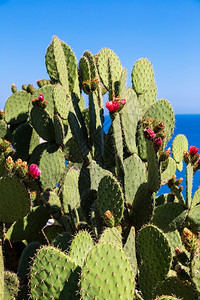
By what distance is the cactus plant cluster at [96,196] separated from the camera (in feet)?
4.62

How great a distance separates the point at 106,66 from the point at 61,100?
1.49ft

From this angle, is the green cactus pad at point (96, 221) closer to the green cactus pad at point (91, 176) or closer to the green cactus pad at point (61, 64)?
the green cactus pad at point (91, 176)

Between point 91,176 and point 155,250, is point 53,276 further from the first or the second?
point 91,176

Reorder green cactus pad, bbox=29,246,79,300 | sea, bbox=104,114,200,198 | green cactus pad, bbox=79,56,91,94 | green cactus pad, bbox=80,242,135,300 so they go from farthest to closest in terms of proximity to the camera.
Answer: sea, bbox=104,114,200,198 → green cactus pad, bbox=79,56,91,94 → green cactus pad, bbox=29,246,79,300 → green cactus pad, bbox=80,242,135,300

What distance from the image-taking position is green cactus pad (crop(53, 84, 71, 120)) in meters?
2.54

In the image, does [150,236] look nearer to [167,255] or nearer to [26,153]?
[167,255]

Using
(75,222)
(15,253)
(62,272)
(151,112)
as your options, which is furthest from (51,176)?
(62,272)

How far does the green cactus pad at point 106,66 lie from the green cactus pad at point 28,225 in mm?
1116

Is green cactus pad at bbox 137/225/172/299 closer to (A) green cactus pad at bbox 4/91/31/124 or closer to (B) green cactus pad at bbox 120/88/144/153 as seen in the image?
(B) green cactus pad at bbox 120/88/144/153

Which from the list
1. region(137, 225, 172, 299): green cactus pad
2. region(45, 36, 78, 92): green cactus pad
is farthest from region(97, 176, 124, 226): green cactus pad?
region(45, 36, 78, 92): green cactus pad

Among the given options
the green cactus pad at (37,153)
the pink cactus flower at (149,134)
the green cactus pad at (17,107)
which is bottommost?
the green cactus pad at (37,153)

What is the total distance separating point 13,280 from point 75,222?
0.77 meters

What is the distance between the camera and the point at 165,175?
136 inches

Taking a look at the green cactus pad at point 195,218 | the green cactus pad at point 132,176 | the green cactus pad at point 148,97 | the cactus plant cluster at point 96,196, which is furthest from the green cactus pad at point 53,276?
the green cactus pad at point 148,97
